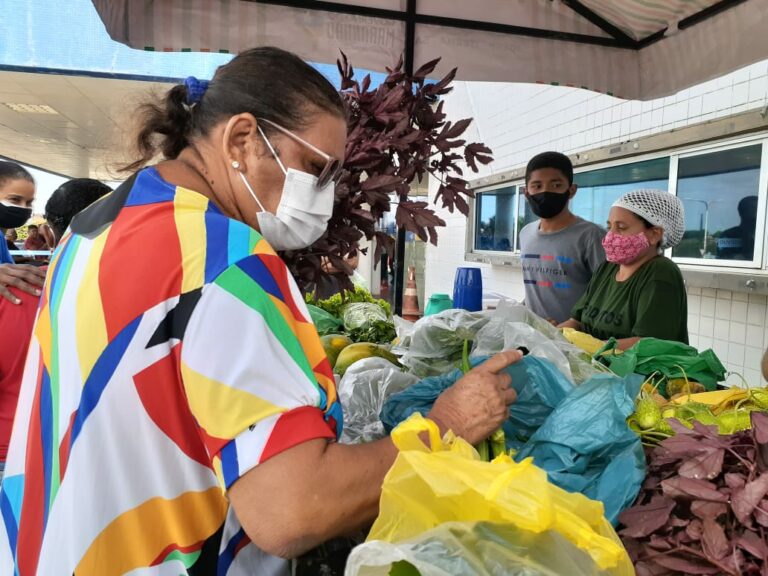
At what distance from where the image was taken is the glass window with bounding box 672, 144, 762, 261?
14.1 feet

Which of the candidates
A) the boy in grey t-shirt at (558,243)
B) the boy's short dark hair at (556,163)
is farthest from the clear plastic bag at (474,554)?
the boy's short dark hair at (556,163)

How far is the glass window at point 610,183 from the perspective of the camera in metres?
5.34

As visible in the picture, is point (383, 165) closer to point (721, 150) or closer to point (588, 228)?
point (588, 228)

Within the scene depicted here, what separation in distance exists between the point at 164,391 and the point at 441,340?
1030 mm

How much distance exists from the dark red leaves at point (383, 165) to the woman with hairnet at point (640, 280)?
124cm

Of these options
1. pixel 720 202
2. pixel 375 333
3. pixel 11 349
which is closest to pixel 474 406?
pixel 375 333

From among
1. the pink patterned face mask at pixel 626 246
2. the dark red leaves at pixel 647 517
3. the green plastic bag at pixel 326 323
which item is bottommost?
the dark red leaves at pixel 647 517

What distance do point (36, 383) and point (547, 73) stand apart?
3.08m

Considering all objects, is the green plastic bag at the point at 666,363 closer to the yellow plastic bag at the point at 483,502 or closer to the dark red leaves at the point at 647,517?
the dark red leaves at the point at 647,517

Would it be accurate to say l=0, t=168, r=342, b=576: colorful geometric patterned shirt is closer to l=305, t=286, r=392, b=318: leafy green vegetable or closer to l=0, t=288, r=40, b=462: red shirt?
A: l=0, t=288, r=40, b=462: red shirt

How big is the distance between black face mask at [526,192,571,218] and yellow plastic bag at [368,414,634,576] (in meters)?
3.16

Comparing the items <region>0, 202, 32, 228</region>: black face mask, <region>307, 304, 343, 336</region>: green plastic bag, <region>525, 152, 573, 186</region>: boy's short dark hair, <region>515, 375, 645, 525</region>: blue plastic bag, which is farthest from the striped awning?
<region>515, 375, 645, 525</region>: blue plastic bag

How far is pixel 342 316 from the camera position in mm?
3168

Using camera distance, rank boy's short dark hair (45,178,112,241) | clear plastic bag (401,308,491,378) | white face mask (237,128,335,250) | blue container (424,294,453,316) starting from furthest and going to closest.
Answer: blue container (424,294,453,316) → boy's short dark hair (45,178,112,241) → clear plastic bag (401,308,491,378) → white face mask (237,128,335,250)
